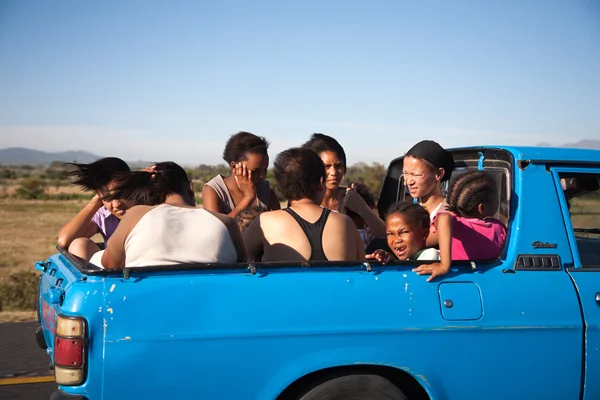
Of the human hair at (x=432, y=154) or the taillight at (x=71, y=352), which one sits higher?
the human hair at (x=432, y=154)

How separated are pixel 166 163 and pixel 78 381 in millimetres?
1705

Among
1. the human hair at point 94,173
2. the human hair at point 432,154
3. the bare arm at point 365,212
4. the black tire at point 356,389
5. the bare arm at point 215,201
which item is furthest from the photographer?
the bare arm at point 215,201

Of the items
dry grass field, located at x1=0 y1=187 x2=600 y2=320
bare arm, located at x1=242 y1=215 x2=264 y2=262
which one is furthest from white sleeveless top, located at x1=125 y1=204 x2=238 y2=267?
dry grass field, located at x1=0 y1=187 x2=600 y2=320

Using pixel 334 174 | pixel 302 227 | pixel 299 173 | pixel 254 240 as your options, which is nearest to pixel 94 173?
pixel 254 240

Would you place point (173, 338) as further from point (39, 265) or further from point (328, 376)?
point (39, 265)

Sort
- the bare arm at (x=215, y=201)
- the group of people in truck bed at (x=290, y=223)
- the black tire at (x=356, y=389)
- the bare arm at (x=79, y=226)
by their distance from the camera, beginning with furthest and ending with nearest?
the bare arm at (x=215, y=201)
the bare arm at (x=79, y=226)
the group of people in truck bed at (x=290, y=223)
the black tire at (x=356, y=389)

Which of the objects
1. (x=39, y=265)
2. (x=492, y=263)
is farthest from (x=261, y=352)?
(x=39, y=265)

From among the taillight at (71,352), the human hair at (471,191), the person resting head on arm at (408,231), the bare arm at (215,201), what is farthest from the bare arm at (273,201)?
the taillight at (71,352)

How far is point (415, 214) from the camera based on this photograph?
4.02m

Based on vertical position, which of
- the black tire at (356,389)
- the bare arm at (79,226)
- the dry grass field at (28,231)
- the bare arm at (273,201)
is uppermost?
the bare arm at (273,201)

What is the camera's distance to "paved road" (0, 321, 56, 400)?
17.6ft

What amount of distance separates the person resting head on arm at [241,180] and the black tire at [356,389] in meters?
2.14

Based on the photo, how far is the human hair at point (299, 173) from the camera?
12.8ft

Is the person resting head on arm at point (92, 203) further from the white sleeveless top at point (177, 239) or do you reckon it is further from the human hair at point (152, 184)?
the white sleeveless top at point (177, 239)
